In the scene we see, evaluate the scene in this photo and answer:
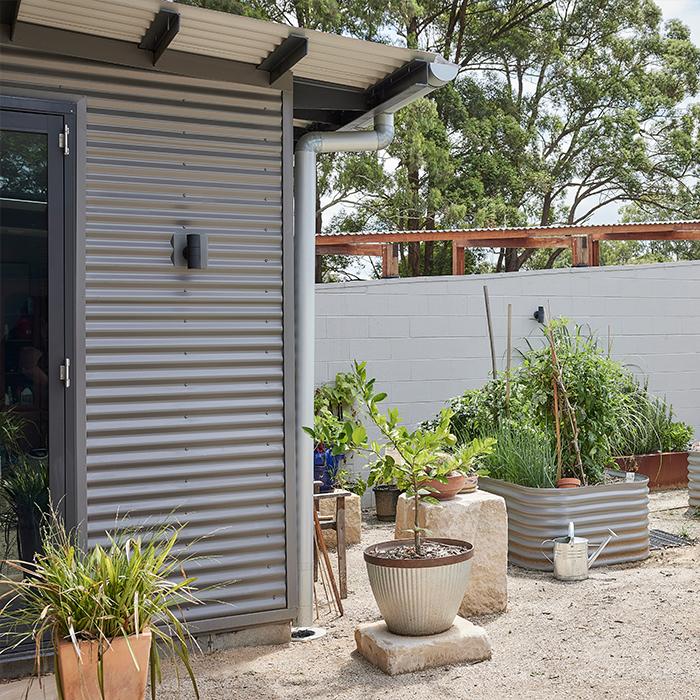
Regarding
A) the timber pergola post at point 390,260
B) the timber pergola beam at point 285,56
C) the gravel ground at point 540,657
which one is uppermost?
the timber pergola beam at point 285,56

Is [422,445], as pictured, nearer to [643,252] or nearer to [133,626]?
[133,626]

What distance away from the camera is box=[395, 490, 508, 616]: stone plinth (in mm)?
4629

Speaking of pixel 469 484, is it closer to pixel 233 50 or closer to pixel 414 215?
pixel 233 50

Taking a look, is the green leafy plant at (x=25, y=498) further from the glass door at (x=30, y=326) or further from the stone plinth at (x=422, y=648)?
the stone plinth at (x=422, y=648)

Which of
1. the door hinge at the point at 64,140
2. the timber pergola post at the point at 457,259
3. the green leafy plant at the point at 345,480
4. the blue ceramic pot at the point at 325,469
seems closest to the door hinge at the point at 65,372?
the door hinge at the point at 64,140

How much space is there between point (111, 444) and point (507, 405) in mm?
3347

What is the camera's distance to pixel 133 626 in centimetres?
306

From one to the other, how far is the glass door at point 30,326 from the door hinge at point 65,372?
0.6 inches

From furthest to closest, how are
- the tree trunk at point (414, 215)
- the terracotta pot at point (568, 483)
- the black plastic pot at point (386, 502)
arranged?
the tree trunk at point (414, 215), the black plastic pot at point (386, 502), the terracotta pot at point (568, 483)

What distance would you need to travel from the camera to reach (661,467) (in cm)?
825

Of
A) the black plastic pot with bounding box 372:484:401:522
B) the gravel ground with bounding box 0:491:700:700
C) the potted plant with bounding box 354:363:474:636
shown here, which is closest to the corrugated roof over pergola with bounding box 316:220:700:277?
the black plastic pot with bounding box 372:484:401:522

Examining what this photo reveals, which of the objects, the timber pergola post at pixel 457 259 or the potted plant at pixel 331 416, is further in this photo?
the timber pergola post at pixel 457 259

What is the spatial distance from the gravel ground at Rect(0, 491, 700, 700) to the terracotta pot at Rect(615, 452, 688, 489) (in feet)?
9.09

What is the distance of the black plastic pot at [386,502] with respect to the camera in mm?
7195
